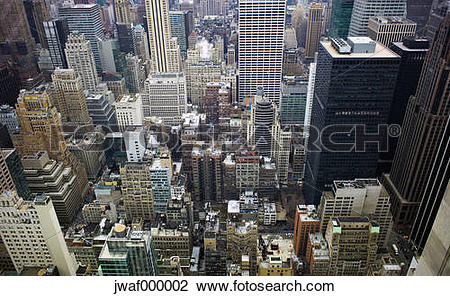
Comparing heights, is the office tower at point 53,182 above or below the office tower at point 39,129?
below

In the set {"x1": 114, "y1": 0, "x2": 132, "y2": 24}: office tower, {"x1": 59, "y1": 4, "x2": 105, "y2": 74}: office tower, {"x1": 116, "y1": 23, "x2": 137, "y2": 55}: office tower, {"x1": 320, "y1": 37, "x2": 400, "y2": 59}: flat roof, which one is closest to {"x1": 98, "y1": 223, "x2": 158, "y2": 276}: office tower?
{"x1": 320, "y1": 37, "x2": 400, "y2": 59}: flat roof

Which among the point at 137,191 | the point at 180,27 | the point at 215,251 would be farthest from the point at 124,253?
the point at 180,27

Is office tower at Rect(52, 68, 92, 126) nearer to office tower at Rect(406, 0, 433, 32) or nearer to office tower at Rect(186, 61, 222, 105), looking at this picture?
office tower at Rect(186, 61, 222, 105)

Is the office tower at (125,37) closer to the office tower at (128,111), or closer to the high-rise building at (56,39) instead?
A: the high-rise building at (56,39)

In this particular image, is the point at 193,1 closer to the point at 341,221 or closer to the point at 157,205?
the point at 157,205

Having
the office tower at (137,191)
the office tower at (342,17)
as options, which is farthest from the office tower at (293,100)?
the office tower at (137,191)

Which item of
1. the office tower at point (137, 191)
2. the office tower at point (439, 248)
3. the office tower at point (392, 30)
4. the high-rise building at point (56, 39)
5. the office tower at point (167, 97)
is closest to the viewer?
the office tower at point (439, 248)

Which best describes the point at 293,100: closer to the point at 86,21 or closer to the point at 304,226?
the point at 304,226
